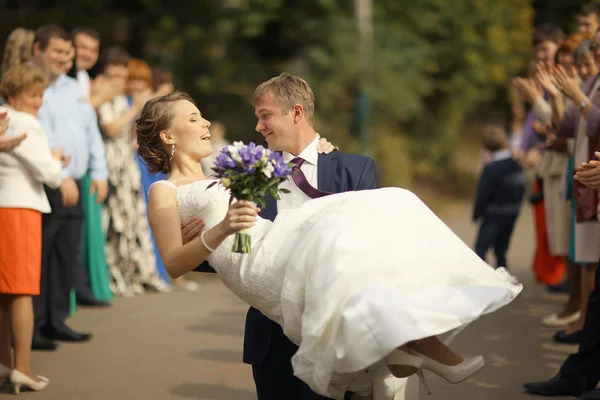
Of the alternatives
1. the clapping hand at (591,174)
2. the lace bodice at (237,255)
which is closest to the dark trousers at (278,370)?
the lace bodice at (237,255)

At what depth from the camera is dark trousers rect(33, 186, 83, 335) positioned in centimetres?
862

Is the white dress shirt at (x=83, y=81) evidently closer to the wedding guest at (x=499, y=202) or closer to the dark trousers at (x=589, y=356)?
the wedding guest at (x=499, y=202)

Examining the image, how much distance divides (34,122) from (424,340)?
395 cm

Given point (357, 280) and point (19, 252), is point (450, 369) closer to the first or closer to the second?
point (357, 280)

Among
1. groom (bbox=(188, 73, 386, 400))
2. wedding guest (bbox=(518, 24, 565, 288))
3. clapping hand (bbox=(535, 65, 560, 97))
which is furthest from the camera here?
wedding guest (bbox=(518, 24, 565, 288))

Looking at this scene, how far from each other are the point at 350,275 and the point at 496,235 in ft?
25.3

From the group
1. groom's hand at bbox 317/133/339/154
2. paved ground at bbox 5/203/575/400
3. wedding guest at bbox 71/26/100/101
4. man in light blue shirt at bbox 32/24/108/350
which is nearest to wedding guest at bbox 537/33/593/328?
paved ground at bbox 5/203/575/400

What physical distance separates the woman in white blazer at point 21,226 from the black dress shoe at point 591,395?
12.6ft

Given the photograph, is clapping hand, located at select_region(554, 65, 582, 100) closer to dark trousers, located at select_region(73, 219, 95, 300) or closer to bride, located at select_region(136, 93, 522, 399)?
bride, located at select_region(136, 93, 522, 399)

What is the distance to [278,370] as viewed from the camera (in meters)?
4.90

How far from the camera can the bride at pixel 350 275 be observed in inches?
161

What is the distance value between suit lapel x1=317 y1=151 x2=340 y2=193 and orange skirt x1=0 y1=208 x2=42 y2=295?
284 cm

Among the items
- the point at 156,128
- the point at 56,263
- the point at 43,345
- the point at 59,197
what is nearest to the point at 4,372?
the point at 43,345

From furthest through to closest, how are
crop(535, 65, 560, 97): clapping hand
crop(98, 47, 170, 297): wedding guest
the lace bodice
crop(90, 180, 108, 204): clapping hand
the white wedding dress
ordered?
crop(98, 47, 170, 297): wedding guest, crop(90, 180, 108, 204): clapping hand, crop(535, 65, 560, 97): clapping hand, the lace bodice, the white wedding dress
